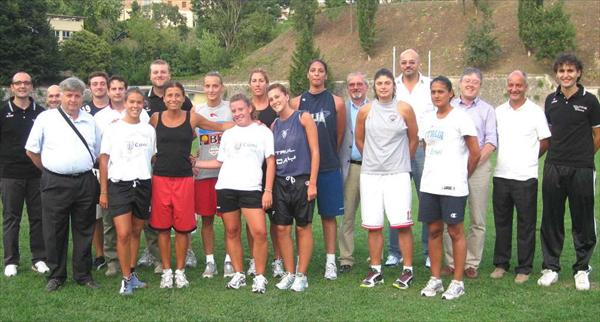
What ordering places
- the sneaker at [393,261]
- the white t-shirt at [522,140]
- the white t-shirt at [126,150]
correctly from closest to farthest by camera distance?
the white t-shirt at [126,150], the white t-shirt at [522,140], the sneaker at [393,261]

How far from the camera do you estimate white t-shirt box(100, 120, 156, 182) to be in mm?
5867

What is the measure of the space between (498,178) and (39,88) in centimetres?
3855

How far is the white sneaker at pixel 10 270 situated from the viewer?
662 centimetres

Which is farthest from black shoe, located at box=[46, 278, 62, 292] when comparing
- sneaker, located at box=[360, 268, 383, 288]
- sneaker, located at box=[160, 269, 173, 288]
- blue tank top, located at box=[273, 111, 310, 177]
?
sneaker, located at box=[360, 268, 383, 288]

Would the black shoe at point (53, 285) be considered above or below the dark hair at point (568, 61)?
below

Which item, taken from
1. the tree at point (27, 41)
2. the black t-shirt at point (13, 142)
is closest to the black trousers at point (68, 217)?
the black t-shirt at point (13, 142)

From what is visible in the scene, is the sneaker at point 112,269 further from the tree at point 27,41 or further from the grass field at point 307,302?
the tree at point 27,41

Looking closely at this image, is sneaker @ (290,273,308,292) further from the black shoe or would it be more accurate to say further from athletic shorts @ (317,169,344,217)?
the black shoe

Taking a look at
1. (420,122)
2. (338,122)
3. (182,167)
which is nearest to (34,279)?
(182,167)

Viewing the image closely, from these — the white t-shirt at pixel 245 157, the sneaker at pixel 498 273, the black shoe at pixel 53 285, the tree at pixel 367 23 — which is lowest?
the sneaker at pixel 498 273

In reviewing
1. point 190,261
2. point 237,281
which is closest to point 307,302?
point 237,281

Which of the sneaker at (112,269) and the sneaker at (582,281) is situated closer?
the sneaker at (582,281)

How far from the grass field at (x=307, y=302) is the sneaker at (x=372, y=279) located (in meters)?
0.09

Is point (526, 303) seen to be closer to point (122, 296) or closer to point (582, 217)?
point (582, 217)
